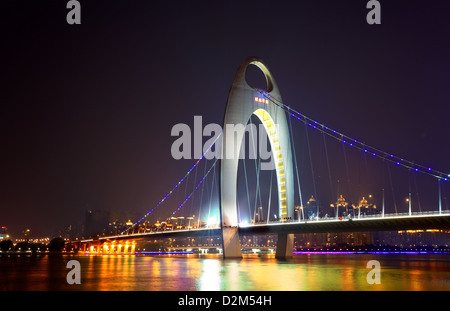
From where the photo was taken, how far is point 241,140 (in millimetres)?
43812

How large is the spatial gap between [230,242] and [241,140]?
964 centimetres

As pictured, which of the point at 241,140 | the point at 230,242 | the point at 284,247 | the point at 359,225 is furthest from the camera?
the point at 284,247

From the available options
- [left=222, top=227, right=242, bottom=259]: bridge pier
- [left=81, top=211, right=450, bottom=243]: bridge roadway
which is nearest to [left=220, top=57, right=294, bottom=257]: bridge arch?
[left=222, top=227, right=242, bottom=259]: bridge pier

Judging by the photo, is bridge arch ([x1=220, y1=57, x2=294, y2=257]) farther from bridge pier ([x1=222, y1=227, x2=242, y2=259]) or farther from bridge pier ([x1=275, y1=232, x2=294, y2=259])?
bridge pier ([x1=275, y1=232, x2=294, y2=259])

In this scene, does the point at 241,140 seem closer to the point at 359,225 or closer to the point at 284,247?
the point at 284,247

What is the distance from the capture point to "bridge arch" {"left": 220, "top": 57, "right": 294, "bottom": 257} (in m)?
41.8

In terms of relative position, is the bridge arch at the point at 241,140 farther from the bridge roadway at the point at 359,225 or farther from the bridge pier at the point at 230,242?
the bridge roadway at the point at 359,225

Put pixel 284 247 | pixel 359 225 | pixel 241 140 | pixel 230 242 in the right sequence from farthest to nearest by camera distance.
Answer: pixel 284 247 → pixel 241 140 → pixel 230 242 → pixel 359 225

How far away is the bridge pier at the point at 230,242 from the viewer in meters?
41.7

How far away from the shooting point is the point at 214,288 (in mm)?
17016

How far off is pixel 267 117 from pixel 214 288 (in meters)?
32.8

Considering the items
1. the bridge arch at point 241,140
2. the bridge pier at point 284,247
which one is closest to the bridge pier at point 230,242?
the bridge arch at point 241,140

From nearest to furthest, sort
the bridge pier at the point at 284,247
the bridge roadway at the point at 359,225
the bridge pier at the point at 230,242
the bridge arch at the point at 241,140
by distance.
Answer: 1. the bridge roadway at the point at 359,225
2. the bridge pier at the point at 230,242
3. the bridge arch at the point at 241,140
4. the bridge pier at the point at 284,247

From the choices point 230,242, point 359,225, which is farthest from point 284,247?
point 359,225
